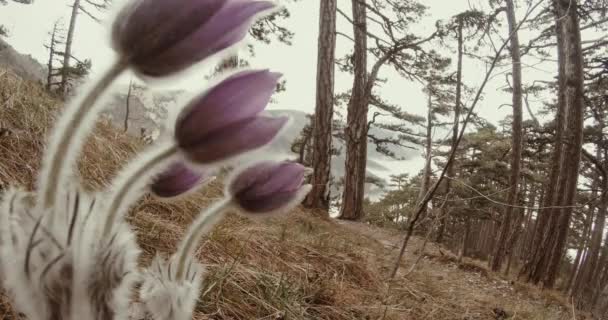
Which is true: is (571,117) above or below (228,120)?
above

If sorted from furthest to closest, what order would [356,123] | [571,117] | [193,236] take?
1. [356,123]
2. [571,117]
3. [193,236]

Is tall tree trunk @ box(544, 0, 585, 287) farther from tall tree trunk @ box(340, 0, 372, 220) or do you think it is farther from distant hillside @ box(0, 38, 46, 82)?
distant hillside @ box(0, 38, 46, 82)

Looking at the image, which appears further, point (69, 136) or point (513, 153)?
point (513, 153)

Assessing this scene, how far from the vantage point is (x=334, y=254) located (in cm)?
235

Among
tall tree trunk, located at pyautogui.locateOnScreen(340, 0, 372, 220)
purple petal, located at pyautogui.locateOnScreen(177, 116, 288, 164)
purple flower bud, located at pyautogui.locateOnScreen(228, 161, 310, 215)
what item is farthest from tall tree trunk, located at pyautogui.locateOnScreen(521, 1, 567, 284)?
purple petal, located at pyautogui.locateOnScreen(177, 116, 288, 164)

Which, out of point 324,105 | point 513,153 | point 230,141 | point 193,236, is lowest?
point 193,236

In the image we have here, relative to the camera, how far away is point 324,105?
606cm

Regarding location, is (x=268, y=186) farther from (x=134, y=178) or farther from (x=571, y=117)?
(x=571, y=117)

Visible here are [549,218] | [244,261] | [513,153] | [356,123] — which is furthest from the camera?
[513,153]

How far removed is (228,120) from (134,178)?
11cm

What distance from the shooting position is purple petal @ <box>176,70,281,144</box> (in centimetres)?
42

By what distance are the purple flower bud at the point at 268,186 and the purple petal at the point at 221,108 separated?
0.41 ft

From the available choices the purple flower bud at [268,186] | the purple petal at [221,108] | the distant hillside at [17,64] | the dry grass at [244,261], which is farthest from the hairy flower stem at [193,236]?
the distant hillside at [17,64]

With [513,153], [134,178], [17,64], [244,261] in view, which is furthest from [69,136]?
[17,64]
